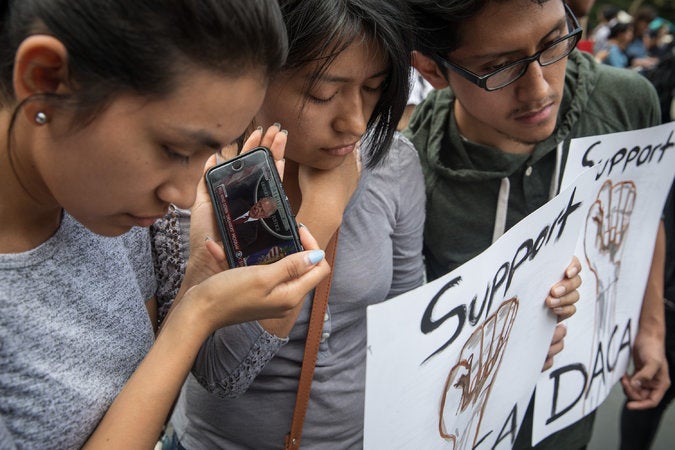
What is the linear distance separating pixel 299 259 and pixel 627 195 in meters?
0.99

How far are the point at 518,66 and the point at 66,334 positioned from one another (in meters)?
1.21

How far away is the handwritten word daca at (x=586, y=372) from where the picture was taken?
5.12 ft

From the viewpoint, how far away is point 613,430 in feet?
9.44

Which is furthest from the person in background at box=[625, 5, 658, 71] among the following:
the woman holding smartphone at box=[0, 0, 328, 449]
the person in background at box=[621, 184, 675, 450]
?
the woman holding smartphone at box=[0, 0, 328, 449]

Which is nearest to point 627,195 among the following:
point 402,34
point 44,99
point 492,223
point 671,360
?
point 492,223

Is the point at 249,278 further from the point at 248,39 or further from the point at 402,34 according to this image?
the point at 402,34

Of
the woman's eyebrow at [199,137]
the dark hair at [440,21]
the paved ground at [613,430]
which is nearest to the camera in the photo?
the woman's eyebrow at [199,137]

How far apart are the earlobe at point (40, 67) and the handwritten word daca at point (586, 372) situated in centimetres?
134

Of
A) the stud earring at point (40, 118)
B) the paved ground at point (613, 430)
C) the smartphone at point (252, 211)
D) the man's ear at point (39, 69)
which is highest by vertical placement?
the man's ear at point (39, 69)

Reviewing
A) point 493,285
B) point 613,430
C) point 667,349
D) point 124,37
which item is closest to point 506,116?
point 493,285

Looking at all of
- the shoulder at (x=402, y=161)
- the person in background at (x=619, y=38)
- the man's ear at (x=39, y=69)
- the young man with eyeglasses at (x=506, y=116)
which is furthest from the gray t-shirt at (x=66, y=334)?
the person in background at (x=619, y=38)

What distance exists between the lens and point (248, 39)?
34.4 inches

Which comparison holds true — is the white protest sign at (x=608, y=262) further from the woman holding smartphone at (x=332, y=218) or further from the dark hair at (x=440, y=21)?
the dark hair at (x=440, y=21)

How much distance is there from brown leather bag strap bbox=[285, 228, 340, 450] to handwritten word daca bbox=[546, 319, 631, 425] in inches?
26.5
